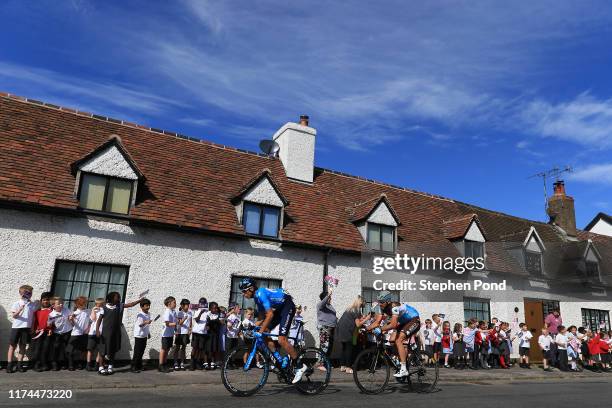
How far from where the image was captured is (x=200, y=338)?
Result: 1166 cm

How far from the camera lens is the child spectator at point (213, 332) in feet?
38.5

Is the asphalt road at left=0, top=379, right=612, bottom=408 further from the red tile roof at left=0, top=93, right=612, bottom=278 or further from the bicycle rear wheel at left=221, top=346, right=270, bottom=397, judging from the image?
the red tile roof at left=0, top=93, right=612, bottom=278

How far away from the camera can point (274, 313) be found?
24.3 feet

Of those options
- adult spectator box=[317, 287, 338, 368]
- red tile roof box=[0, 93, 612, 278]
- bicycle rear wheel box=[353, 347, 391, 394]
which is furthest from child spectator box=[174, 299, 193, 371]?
bicycle rear wheel box=[353, 347, 391, 394]

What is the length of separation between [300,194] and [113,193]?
722 cm

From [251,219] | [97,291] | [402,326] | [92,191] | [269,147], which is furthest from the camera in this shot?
[269,147]

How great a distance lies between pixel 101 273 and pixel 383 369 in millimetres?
8021

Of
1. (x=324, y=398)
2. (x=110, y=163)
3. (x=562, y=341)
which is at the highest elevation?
(x=110, y=163)

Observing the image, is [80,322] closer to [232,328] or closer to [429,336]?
[232,328]

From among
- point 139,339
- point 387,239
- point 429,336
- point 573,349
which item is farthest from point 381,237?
point 139,339

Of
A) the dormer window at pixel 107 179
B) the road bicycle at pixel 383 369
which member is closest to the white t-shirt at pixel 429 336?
the road bicycle at pixel 383 369

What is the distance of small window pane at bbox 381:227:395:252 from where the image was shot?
674 inches

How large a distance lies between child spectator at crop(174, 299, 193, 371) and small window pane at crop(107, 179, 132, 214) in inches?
128

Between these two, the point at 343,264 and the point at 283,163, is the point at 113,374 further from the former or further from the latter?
the point at 283,163
